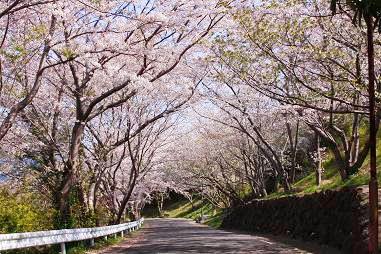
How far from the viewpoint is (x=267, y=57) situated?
58.6 feet

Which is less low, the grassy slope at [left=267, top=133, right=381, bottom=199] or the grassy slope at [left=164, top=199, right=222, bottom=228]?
the grassy slope at [left=267, top=133, right=381, bottom=199]

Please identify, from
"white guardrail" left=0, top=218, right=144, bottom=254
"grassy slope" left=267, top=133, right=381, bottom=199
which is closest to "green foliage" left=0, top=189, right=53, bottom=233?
"white guardrail" left=0, top=218, right=144, bottom=254

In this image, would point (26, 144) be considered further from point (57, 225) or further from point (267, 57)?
point (267, 57)

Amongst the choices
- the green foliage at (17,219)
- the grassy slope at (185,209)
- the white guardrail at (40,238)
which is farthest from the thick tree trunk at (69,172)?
the grassy slope at (185,209)

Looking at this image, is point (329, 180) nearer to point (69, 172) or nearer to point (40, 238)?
point (69, 172)

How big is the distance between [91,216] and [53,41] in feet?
31.8

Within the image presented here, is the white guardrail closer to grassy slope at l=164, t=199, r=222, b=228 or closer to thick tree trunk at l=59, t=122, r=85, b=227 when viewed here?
thick tree trunk at l=59, t=122, r=85, b=227

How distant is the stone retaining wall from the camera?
13555mm

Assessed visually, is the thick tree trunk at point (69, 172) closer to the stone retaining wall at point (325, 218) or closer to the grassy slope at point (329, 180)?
the stone retaining wall at point (325, 218)

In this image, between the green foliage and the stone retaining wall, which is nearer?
the stone retaining wall

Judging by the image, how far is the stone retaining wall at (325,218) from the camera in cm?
1355

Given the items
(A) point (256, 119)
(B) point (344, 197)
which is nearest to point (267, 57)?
(B) point (344, 197)

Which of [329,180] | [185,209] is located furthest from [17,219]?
[185,209]

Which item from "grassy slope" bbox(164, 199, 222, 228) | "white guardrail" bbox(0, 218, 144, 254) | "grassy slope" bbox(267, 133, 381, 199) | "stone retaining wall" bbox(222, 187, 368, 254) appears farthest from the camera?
"grassy slope" bbox(164, 199, 222, 228)
